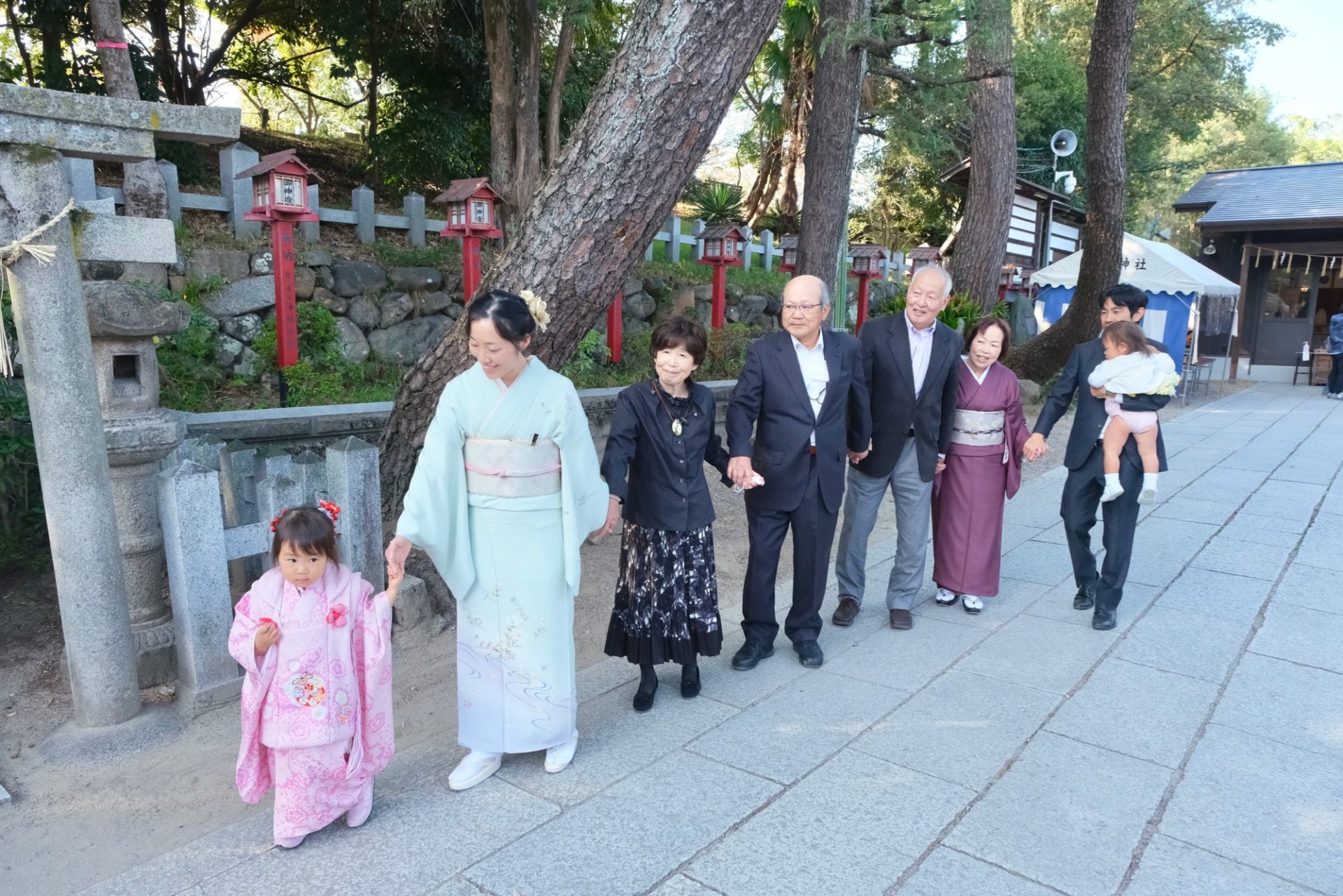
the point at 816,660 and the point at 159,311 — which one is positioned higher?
the point at 159,311

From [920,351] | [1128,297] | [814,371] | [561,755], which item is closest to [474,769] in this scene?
[561,755]

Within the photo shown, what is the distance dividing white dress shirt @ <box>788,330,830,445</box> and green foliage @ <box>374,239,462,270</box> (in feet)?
20.6

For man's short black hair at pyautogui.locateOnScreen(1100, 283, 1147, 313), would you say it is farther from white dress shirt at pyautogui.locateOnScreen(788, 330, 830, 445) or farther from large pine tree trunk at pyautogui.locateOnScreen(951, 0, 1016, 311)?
large pine tree trunk at pyautogui.locateOnScreen(951, 0, 1016, 311)

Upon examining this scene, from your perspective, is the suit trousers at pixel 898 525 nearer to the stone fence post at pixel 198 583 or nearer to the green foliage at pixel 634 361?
the stone fence post at pixel 198 583

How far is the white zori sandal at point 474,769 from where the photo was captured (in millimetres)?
2691

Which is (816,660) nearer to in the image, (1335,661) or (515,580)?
(515,580)

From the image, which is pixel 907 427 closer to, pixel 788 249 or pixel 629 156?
pixel 629 156

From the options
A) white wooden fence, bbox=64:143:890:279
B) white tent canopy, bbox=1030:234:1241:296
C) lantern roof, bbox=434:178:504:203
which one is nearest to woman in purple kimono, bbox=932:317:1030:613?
white wooden fence, bbox=64:143:890:279

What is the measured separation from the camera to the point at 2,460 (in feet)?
12.1

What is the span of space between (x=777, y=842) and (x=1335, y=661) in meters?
2.84

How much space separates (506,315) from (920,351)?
2174 millimetres

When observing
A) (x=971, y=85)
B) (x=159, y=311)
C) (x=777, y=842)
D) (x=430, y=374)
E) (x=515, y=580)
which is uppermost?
(x=971, y=85)

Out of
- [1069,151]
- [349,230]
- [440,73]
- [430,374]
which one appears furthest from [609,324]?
[1069,151]

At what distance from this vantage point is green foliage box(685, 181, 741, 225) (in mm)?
16234
